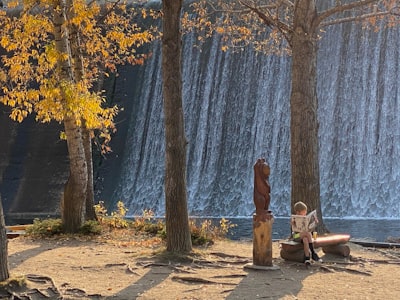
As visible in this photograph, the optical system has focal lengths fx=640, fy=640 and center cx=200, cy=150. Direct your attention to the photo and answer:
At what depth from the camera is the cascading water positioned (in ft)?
63.3

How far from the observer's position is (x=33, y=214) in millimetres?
21125

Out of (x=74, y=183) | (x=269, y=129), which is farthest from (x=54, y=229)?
(x=269, y=129)

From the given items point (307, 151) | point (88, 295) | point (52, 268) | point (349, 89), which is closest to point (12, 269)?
point (52, 268)

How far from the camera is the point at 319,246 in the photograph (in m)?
7.98

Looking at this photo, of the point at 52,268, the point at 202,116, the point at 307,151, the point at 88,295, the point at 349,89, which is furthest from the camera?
the point at 202,116

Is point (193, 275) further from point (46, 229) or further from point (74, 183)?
point (46, 229)

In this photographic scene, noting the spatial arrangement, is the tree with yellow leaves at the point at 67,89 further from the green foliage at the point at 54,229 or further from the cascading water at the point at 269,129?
the cascading water at the point at 269,129

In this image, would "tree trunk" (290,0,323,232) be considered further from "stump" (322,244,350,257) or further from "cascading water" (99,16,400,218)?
"cascading water" (99,16,400,218)

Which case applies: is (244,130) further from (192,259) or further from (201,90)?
(192,259)

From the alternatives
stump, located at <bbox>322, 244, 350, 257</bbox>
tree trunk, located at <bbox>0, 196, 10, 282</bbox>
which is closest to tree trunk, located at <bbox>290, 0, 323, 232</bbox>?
stump, located at <bbox>322, 244, 350, 257</bbox>

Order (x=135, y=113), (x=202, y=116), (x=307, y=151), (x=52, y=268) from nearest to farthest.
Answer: (x=52, y=268) → (x=307, y=151) → (x=202, y=116) → (x=135, y=113)

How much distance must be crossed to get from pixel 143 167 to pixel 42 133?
171 inches

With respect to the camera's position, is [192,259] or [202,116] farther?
[202,116]

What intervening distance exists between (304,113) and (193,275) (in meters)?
4.17
